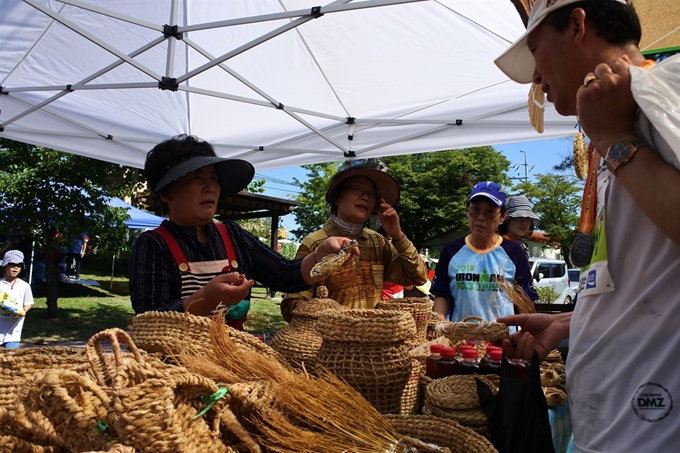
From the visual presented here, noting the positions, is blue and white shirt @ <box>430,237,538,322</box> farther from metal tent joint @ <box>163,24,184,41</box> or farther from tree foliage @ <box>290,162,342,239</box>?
tree foliage @ <box>290,162,342,239</box>

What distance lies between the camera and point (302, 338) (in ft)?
6.62

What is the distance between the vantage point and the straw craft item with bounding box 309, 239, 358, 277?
6.87 ft

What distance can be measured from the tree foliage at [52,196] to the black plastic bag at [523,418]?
400 inches

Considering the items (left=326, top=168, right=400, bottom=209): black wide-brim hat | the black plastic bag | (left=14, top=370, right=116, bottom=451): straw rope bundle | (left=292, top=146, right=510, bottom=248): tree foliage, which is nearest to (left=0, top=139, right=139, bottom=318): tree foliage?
(left=326, top=168, right=400, bottom=209): black wide-brim hat

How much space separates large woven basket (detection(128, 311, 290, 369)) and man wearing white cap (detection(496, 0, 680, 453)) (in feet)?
2.94

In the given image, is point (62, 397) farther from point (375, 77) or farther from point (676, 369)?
point (375, 77)

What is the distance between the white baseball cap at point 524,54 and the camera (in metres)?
1.20

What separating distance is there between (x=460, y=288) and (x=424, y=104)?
2.67m

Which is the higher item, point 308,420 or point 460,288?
point 460,288

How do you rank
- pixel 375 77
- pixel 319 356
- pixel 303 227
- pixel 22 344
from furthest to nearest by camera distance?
pixel 303 227
pixel 22 344
pixel 375 77
pixel 319 356

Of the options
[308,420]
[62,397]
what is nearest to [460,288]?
[308,420]

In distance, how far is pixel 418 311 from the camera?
2.19 m
